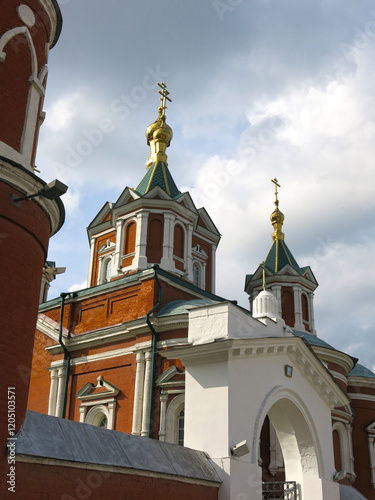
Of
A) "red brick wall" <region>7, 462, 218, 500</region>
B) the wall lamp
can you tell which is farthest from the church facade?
the wall lamp

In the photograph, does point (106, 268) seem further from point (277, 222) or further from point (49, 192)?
point (49, 192)

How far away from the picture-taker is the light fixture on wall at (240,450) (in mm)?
11109

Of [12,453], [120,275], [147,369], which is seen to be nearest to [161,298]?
[147,369]

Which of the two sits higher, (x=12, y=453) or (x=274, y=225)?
(x=274, y=225)

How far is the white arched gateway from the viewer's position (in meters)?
11.4

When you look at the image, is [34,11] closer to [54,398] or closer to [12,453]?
[12,453]

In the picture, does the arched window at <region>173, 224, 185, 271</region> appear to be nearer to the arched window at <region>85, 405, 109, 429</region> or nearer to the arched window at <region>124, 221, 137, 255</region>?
the arched window at <region>124, 221, 137, 255</region>

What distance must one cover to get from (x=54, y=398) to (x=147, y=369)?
4.17m

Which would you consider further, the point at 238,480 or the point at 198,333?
the point at 198,333

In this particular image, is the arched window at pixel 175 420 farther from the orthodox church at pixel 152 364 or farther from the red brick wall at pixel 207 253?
the red brick wall at pixel 207 253

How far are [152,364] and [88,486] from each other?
34.0 ft

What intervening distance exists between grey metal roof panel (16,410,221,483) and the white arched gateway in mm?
707

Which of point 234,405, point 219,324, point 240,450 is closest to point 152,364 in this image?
point 219,324

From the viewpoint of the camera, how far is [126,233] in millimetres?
24734
